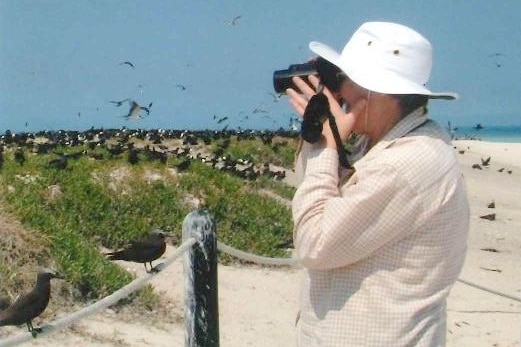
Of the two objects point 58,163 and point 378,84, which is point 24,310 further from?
point 58,163

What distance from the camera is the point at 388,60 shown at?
2500 millimetres

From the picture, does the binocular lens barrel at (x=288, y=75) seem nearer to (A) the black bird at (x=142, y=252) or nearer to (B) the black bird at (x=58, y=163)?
(A) the black bird at (x=142, y=252)

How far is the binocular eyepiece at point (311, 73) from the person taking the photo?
8.58ft

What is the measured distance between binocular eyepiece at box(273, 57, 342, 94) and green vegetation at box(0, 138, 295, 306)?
3.98 m

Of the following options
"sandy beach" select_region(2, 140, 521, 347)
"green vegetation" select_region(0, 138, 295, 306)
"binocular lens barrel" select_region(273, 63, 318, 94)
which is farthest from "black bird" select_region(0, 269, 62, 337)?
"green vegetation" select_region(0, 138, 295, 306)

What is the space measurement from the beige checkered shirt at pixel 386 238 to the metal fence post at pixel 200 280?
147cm

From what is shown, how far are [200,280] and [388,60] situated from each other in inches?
69.9

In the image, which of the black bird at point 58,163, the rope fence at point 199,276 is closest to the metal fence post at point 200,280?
the rope fence at point 199,276

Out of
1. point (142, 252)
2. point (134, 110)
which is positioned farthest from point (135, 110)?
point (142, 252)

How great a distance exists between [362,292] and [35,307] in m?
2.09

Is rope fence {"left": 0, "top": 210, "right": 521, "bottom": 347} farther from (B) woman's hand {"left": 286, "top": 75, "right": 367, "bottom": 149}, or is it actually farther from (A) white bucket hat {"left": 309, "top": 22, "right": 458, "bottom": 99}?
(A) white bucket hat {"left": 309, "top": 22, "right": 458, "bottom": 99}

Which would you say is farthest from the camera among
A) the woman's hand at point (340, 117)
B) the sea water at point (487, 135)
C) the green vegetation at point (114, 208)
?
the sea water at point (487, 135)

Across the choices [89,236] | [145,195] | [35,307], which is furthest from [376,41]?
[145,195]

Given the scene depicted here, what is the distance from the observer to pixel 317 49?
2615mm
